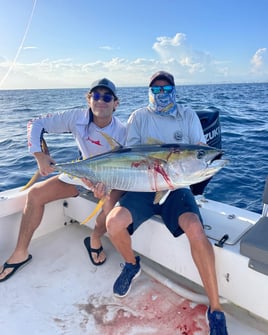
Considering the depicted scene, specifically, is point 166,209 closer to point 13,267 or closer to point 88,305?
point 88,305

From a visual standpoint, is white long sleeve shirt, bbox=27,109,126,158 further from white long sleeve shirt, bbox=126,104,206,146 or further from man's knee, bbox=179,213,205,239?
man's knee, bbox=179,213,205,239

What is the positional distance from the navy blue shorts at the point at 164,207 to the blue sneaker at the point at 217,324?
0.48 m

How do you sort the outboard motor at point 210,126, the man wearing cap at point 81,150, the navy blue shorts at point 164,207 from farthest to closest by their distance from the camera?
the outboard motor at point 210,126 → the man wearing cap at point 81,150 → the navy blue shorts at point 164,207

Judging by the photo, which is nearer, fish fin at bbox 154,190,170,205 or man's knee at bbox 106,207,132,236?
fish fin at bbox 154,190,170,205

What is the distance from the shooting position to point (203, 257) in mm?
1805

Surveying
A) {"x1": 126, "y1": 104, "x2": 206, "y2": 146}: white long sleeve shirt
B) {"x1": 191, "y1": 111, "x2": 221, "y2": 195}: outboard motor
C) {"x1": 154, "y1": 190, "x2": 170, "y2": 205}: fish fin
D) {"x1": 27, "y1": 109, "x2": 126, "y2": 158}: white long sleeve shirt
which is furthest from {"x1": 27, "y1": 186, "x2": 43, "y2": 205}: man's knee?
{"x1": 191, "y1": 111, "x2": 221, "y2": 195}: outboard motor

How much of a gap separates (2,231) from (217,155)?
73.9 inches

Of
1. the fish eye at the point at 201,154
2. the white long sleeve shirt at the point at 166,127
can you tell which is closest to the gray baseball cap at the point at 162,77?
the white long sleeve shirt at the point at 166,127

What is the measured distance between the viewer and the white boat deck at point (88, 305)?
6.06ft

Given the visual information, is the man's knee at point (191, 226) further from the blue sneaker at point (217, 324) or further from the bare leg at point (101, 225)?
the bare leg at point (101, 225)

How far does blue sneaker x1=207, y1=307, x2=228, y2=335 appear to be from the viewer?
Result: 1.70 metres

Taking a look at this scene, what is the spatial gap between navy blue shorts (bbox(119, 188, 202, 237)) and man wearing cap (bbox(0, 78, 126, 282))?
10.5 inches

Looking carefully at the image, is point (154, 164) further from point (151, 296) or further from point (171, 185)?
point (151, 296)

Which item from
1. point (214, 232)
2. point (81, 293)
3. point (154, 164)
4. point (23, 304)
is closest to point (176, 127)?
point (154, 164)
